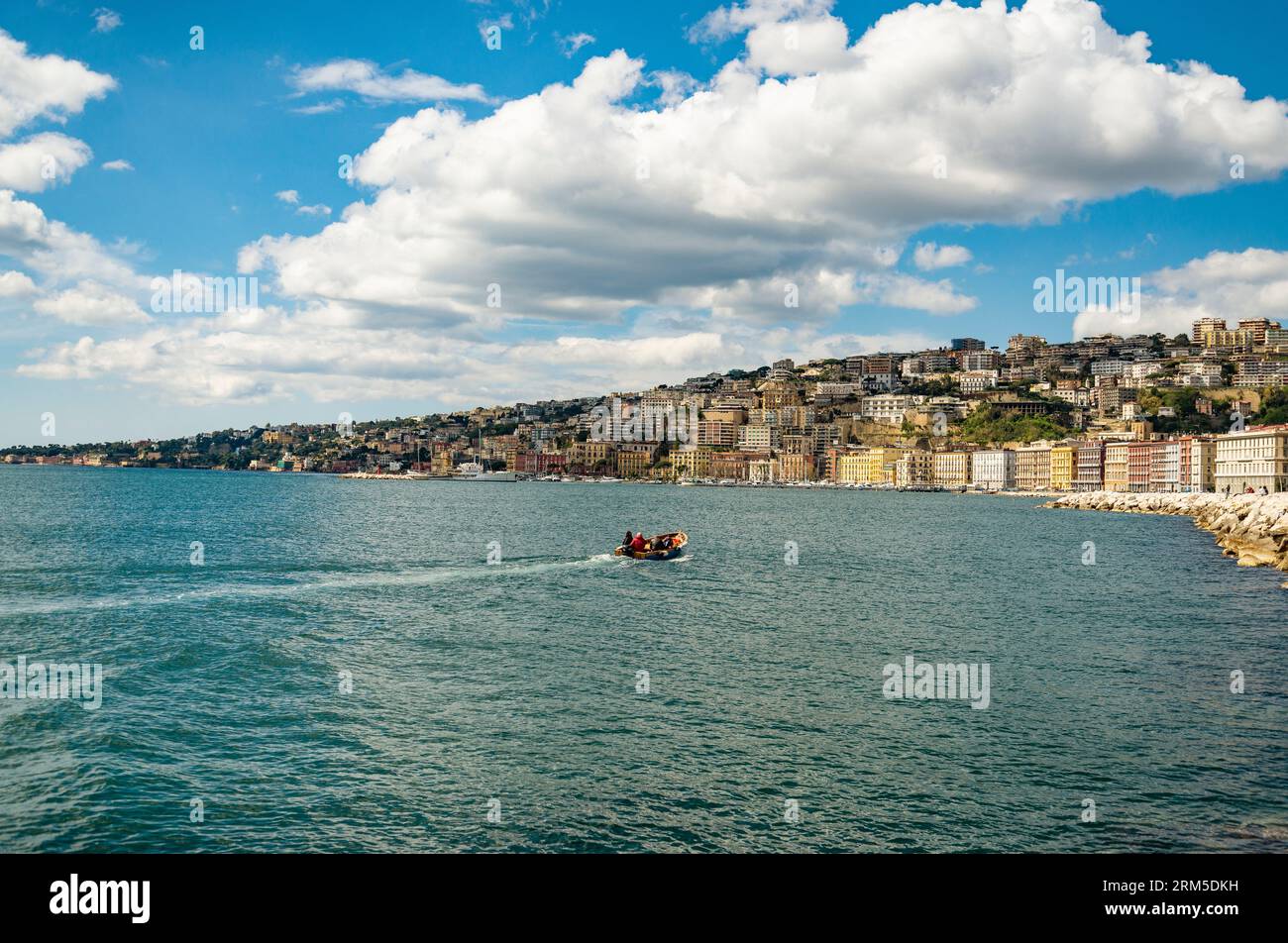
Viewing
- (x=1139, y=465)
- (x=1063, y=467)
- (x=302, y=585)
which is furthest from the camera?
(x=1063, y=467)

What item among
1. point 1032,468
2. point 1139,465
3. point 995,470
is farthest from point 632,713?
point 995,470

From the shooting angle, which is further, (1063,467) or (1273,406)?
(1273,406)

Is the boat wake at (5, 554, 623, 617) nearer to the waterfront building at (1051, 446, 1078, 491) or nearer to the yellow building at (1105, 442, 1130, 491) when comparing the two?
the yellow building at (1105, 442, 1130, 491)

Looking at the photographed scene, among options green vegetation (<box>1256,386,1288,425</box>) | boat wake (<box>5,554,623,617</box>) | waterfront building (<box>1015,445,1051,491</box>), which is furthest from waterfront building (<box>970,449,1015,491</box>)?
boat wake (<box>5,554,623,617</box>)

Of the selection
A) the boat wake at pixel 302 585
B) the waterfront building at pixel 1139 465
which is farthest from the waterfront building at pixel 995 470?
the boat wake at pixel 302 585

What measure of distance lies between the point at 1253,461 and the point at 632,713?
117 metres

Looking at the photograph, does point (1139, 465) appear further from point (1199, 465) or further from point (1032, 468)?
point (1032, 468)

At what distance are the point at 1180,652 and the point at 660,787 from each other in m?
18.2

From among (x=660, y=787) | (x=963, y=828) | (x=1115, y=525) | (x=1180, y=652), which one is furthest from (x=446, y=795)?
(x=1115, y=525)

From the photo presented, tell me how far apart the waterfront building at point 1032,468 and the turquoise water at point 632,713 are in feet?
458

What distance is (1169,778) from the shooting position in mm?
15375

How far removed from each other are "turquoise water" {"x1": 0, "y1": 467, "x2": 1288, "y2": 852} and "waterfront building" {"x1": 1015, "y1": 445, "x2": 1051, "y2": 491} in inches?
5493

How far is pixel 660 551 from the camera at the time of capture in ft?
160

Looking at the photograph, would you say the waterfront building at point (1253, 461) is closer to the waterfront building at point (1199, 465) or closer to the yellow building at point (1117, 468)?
the waterfront building at point (1199, 465)
